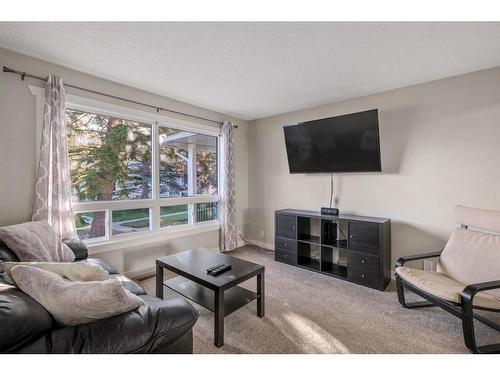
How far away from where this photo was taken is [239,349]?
5.72ft

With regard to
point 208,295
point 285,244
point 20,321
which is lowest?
point 208,295

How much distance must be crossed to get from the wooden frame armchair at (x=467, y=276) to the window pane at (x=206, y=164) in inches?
114

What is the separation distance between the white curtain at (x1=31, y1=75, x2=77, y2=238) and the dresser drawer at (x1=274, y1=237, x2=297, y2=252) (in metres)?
2.57

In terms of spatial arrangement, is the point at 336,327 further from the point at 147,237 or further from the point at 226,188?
the point at 226,188

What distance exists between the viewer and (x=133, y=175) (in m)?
3.10

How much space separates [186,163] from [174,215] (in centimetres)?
84

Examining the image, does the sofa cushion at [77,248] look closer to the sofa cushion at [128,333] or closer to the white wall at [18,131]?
the white wall at [18,131]

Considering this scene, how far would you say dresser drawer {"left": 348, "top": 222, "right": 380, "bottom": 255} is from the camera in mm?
2746

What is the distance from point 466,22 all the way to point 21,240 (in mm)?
3742

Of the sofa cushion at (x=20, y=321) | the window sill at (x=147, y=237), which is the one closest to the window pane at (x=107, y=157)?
the window sill at (x=147, y=237)

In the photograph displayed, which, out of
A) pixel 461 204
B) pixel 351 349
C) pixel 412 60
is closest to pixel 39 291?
pixel 351 349

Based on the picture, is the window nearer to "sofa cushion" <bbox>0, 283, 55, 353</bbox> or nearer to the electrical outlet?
"sofa cushion" <bbox>0, 283, 55, 353</bbox>

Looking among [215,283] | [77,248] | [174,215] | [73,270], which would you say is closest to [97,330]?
[73,270]
